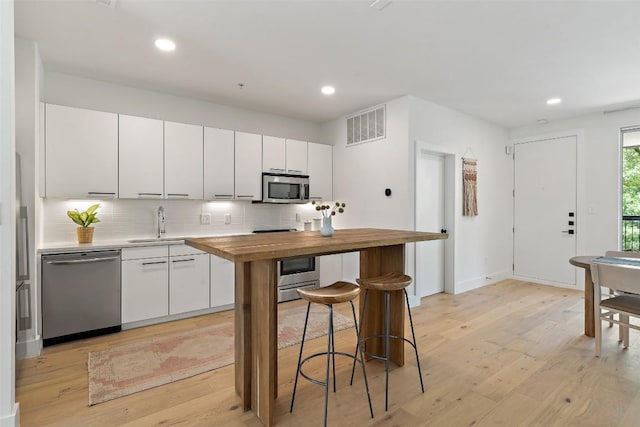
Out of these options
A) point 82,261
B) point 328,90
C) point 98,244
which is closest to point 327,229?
point 328,90

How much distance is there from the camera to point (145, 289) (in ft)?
11.4

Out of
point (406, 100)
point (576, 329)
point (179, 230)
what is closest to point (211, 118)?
point (179, 230)

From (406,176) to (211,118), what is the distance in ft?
9.04

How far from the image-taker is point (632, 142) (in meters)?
4.68

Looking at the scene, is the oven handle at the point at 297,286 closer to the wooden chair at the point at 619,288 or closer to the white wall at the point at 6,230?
the white wall at the point at 6,230

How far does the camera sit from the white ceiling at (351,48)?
2361 mm

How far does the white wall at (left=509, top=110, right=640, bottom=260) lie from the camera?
15.4ft

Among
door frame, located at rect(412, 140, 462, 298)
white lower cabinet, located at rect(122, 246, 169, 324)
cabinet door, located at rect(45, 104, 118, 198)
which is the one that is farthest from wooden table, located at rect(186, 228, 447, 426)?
door frame, located at rect(412, 140, 462, 298)

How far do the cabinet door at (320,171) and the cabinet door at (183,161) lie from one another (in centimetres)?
169

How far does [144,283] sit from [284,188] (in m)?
2.15

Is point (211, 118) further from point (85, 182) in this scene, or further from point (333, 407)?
point (333, 407)

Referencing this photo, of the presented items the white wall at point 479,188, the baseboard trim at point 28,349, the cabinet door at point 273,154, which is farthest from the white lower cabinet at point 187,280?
the white wall at point 479,188

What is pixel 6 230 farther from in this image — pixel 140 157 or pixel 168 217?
pixel 168 217

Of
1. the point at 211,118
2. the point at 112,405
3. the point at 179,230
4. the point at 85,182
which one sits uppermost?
the point at 211,118
